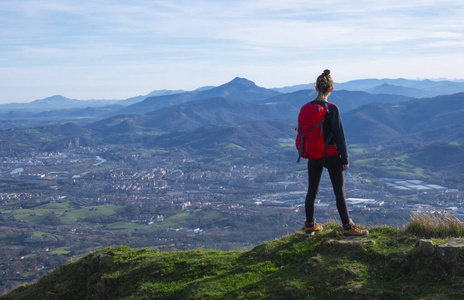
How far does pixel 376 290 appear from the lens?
653 cm

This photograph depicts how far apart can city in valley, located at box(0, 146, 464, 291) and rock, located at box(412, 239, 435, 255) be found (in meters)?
19.6

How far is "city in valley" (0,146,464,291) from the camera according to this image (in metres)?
44.7

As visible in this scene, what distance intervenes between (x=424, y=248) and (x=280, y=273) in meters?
2.33

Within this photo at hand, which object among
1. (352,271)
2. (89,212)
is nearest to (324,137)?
(352,271)

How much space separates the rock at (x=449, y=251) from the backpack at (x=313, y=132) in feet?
7.85

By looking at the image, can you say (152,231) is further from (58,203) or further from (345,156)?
(345,156)

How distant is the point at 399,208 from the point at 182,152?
9295 cm

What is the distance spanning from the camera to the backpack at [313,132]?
796 cm

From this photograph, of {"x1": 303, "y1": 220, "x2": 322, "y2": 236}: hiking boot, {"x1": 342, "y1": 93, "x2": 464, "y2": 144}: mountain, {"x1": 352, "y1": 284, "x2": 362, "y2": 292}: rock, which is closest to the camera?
{"x1": 352, "y1": 284, "x2": 362, "y2": 292}: rock

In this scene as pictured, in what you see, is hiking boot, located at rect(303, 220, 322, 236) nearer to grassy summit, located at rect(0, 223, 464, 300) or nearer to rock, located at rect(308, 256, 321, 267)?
grassy summit, located at rect(0, 223, 464, 300)

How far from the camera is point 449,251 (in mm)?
6883

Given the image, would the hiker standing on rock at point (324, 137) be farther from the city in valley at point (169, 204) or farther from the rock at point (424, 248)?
the city in valley at point (169, 204)

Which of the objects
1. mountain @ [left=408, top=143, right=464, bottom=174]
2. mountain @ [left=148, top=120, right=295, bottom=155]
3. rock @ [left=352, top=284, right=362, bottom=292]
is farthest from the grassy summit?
mountain @ [left=148, top=120, right=295, bottom=155]

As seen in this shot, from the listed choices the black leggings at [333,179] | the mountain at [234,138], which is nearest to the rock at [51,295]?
the black leggings at [333,179]
